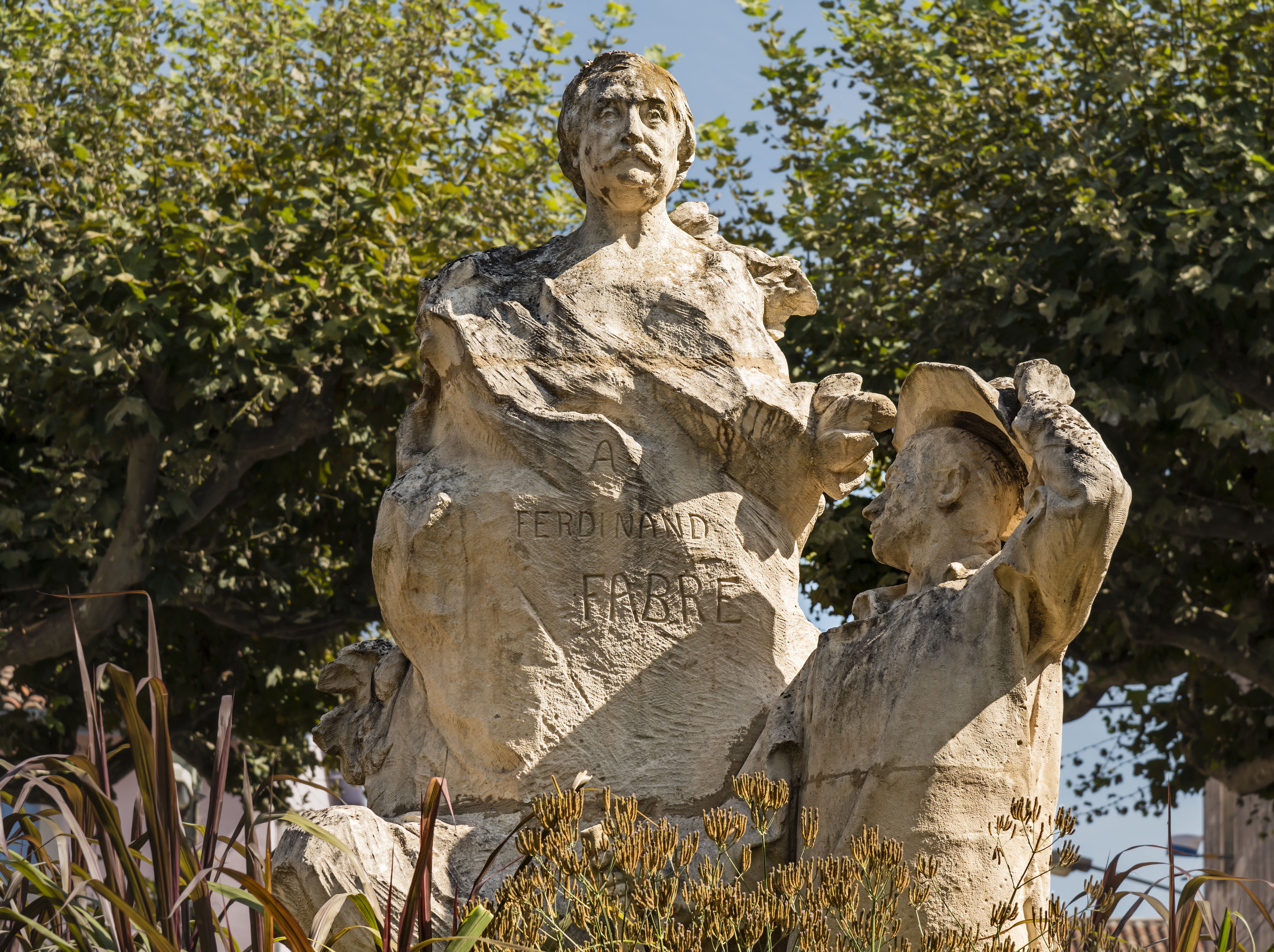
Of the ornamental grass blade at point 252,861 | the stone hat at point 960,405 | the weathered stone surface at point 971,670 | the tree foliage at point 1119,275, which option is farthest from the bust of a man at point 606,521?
the tree foliage at point 1119,275

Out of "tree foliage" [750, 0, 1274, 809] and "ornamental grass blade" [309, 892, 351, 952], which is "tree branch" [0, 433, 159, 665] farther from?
"ornamental grass blade" [309, 892, 351, 952]

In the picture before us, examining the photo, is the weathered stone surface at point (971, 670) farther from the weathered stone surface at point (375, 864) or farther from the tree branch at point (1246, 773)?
the tree branch at point (1246, 773)

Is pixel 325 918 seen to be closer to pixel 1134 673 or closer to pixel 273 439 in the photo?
pixel 273 439

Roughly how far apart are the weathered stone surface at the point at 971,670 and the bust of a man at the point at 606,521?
45 cm

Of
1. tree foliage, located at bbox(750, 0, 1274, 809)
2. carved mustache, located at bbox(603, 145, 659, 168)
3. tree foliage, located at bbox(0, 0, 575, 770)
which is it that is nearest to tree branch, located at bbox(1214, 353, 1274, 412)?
tree foliage, located at bbox(750, 0, 1274, 809)

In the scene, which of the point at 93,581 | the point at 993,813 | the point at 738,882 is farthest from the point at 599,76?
the point at 93,581

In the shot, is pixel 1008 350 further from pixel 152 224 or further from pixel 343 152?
pixel 152 224

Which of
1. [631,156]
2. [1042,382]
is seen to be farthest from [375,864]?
[631,156]

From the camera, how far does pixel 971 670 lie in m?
3.78

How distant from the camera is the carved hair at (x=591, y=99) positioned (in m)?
4.94

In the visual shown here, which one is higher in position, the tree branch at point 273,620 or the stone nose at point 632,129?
the stone nose at point 632,129

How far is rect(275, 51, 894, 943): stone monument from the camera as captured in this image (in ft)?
14.6

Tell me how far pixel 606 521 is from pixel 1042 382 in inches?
48.3

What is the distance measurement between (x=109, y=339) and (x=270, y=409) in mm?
1018
